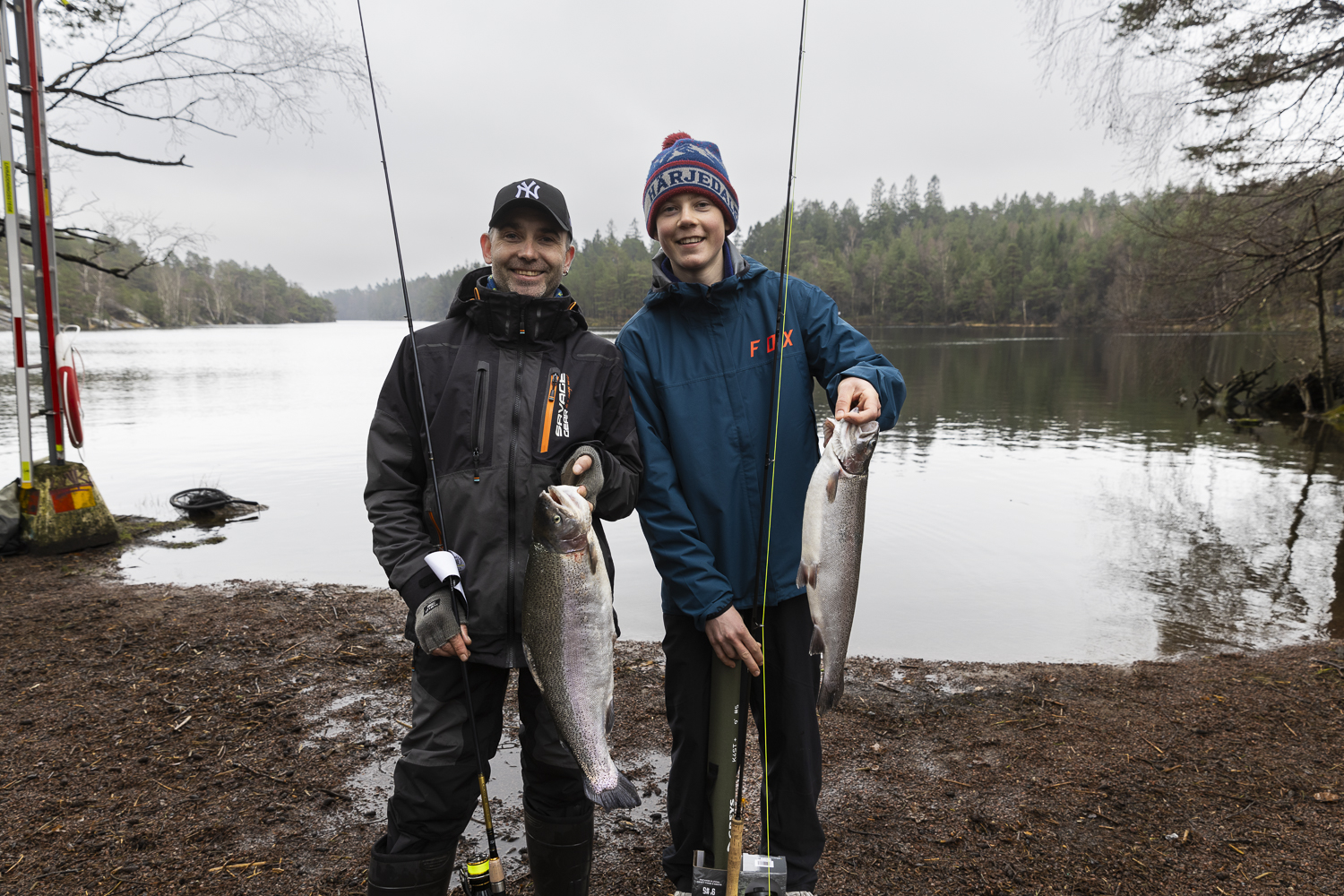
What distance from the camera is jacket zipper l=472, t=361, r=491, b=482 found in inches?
113

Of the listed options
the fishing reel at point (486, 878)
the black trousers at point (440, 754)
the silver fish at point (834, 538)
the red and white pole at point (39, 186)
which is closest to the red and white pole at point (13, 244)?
Result: the red and white pole at point (39, 186)

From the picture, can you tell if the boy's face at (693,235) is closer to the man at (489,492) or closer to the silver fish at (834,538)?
the man at (489,492)

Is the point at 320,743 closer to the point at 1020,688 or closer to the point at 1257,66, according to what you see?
the point at 1020,688

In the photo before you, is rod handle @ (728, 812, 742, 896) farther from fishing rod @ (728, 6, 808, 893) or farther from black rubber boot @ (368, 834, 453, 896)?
black rubber boot @ (368, 834, 453, 896)

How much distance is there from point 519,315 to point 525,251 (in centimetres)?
31

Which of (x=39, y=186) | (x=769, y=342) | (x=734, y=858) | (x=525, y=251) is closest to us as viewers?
(x=734, y=858)

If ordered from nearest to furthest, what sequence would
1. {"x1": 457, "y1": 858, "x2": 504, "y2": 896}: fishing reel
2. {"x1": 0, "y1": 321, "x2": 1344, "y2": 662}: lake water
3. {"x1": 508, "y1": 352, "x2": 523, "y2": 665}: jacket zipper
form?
{"x1": 508, "y1": 352, "x2": 523, "y2": 665}: jacket zipper < {"x1": 457, "y1": 858, "x2": 504, "y2": 896}: fishing reel < {"x1": 0, "y1": 321, "x2": 1344, "y2": 662}: lake water

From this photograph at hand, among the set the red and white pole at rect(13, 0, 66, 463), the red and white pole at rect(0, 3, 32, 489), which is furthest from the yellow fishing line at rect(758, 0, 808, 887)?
the red and white pole at rect(13, 0, 66, 463)

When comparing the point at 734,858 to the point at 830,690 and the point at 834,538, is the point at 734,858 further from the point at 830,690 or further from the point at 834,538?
the point at 834,538

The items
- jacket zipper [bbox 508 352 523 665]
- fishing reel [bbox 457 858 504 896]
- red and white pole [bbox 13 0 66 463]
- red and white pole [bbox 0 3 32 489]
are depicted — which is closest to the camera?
jacket zipper [bbox 508 352 523 665]

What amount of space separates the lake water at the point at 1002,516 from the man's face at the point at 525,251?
5.39m

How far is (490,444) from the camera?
288cm

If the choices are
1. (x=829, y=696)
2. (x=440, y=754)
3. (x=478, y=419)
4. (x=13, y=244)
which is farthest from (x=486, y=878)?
(x=13, y=244)

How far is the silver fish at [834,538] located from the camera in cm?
282
